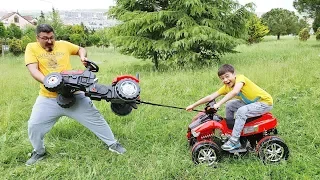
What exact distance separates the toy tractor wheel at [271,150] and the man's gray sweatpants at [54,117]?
5.67 ft

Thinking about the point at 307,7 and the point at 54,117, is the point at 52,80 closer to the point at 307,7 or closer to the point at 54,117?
the point at 54,117

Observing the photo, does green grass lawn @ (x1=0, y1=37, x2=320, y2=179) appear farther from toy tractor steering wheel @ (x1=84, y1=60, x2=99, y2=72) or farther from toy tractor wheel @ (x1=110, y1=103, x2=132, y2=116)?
toy tractor steering wheel @ (x1=84, y1=60, x2=99, y2=72)

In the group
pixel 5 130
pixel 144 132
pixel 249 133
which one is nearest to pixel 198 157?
pixel 249 133

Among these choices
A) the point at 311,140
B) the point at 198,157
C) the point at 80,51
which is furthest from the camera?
the point at 311,140

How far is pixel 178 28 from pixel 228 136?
23.9 ft

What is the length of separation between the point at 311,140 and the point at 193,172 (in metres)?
1.70

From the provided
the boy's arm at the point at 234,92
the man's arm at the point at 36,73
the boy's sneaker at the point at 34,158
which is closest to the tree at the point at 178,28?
the boy's arm at the point at 234,92

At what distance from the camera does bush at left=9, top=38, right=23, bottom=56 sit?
2783cm

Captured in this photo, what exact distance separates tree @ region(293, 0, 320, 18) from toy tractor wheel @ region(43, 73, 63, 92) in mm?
21908

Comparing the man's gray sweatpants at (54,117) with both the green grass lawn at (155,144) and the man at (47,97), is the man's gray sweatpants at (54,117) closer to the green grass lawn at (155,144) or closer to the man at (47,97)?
the man at (47,97)

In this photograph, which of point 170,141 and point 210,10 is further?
point 210,10

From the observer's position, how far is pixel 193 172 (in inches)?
141

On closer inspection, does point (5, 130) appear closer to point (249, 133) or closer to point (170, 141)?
point (170, 141)

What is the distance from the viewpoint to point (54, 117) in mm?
3791
